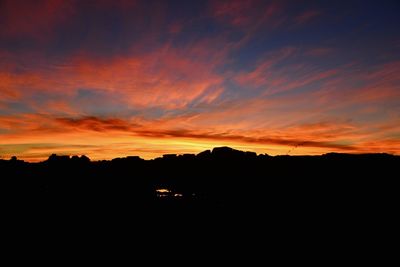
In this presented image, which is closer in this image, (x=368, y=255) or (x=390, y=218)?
(x=368, y=255)

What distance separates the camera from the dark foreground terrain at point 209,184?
1498 cm

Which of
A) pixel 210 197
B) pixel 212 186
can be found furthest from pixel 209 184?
pixel 210 197

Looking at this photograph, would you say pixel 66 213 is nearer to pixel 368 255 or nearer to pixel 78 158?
pixel 78 158

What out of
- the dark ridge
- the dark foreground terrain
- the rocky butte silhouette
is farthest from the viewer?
the dark foreground terrain

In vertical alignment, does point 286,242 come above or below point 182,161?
below

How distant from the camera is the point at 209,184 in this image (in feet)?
64.9

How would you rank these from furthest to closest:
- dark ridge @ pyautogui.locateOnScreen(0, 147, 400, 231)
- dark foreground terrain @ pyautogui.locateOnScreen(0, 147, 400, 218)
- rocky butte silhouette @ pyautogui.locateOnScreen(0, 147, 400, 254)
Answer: dark foreground terrain @ pyautogui.locateOnScreen(0, 147, 400, 218)
dark ridge @ pyautogui.locateOnScreen(0, 147, 400, 231)
rocky butte silhouette @ pyautogui.locateOnScreen(0, 147, 400, 254)

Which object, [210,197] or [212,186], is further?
[212,186]

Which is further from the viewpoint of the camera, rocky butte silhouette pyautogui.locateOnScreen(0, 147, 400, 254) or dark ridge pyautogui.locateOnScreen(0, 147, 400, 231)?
dark ridge pyautogui.locateOnScreen(0, 147, 400, 231)

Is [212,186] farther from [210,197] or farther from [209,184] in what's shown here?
[210,197]

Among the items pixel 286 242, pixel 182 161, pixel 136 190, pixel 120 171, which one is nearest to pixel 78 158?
pixel 120 171

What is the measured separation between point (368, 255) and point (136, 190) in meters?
12.5

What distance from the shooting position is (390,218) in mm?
12984

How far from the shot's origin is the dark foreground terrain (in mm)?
14977
